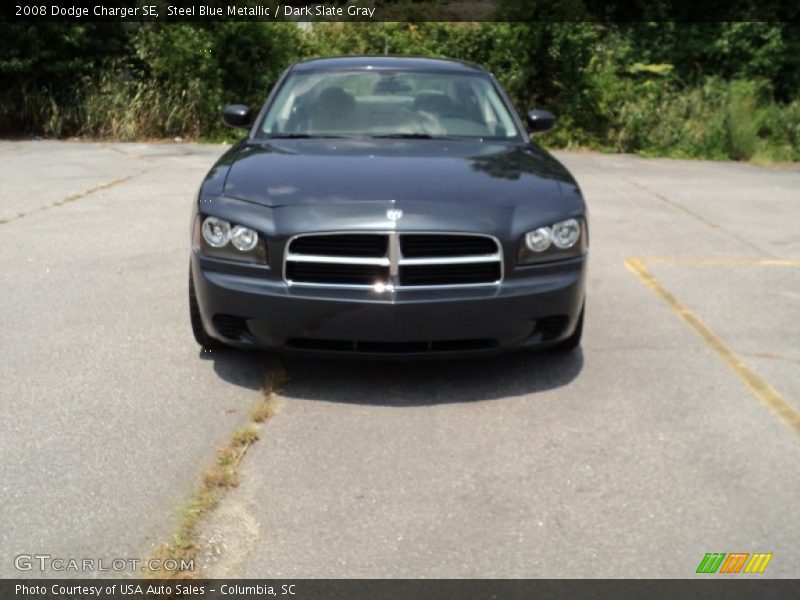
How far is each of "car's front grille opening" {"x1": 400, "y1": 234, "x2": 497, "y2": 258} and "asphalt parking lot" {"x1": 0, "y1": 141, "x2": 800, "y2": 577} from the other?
2.40 feet

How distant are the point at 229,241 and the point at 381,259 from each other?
744 millimetres

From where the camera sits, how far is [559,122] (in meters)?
16.7

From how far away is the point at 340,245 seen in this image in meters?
4.52

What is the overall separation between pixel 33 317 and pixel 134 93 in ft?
38.7

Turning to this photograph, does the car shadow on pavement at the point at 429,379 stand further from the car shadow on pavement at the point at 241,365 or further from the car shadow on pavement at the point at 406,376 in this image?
the car shadow on pavement at the point at 241,365

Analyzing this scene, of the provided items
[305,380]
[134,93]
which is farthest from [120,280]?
[134,93]

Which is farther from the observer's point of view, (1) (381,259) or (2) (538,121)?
(2) (538,121)

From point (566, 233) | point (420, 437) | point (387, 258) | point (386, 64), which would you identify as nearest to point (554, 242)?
point (566, 233)

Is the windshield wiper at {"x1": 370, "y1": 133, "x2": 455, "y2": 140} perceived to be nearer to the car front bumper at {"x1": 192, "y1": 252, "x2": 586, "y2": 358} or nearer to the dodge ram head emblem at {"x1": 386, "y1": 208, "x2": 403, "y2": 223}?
the dodge ram head emblem at {"x1": 386, "y1": 208, "x2": 403, "y2": 223}

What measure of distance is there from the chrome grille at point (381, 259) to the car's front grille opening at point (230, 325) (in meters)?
0.36

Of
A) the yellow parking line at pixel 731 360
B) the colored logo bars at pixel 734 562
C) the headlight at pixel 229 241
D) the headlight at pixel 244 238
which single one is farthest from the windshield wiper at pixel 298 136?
the colored logo bars at pixel 734 562

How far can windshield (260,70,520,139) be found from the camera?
20.0ft

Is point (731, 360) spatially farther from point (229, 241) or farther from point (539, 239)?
point (229, 241)

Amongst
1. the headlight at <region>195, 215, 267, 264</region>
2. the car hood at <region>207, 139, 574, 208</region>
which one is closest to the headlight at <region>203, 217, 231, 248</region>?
the headlight at <region>195, 215, 267, 264</region>
